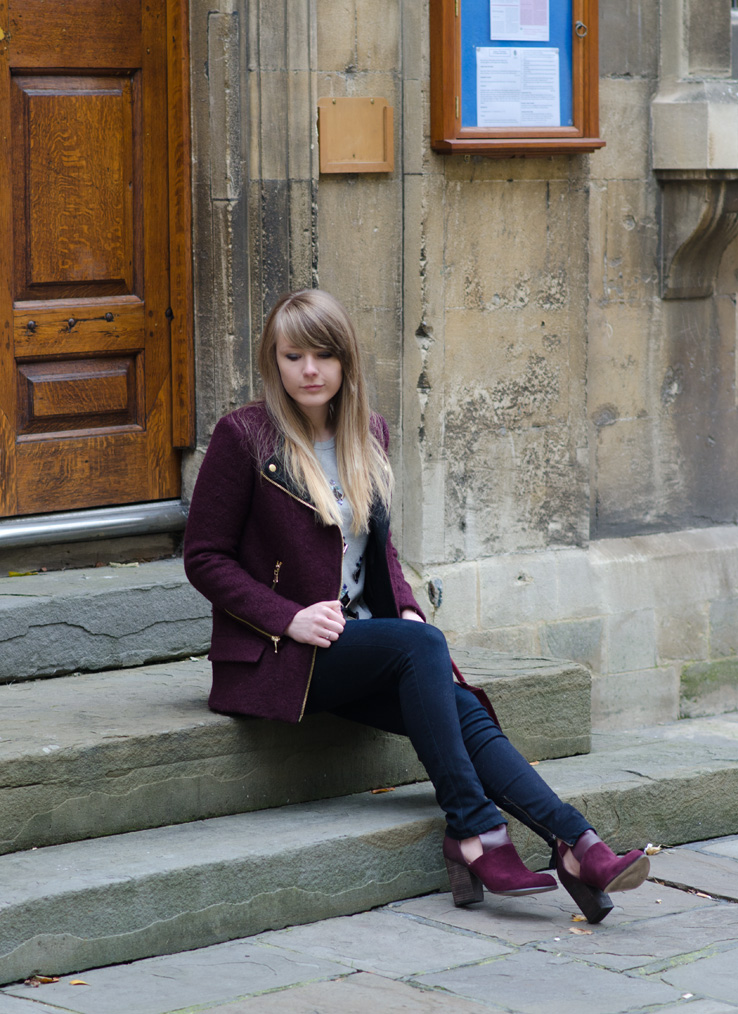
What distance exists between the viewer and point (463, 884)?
3869 millimetres

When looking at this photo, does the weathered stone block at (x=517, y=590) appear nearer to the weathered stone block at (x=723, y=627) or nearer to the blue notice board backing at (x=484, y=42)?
the weathered stone block at (x=723, y=627)

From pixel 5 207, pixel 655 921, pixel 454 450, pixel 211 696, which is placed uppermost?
pixel 5 207

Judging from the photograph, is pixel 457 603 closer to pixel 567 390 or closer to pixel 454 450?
pixel 454 450

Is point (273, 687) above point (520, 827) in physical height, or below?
above

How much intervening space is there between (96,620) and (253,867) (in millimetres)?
1246

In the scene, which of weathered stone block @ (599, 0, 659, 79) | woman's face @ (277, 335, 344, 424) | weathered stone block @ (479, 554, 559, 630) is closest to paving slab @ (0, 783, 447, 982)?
woman's face @ (277, 335, 344, 424)

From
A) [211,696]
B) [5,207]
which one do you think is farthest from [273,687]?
[5,207]

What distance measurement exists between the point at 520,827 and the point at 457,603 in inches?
51.8

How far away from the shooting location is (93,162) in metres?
5.09

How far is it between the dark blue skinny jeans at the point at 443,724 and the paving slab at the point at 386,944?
26cm

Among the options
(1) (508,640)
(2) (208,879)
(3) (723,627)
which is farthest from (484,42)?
(2) (208,879)

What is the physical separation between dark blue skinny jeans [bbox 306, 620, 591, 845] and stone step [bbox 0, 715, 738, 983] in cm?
23

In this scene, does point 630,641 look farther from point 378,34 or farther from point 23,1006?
point 23,1006

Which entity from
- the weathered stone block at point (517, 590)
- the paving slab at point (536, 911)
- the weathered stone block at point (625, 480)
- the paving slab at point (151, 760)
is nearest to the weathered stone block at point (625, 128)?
the weathered stone block at point (625, 480)
